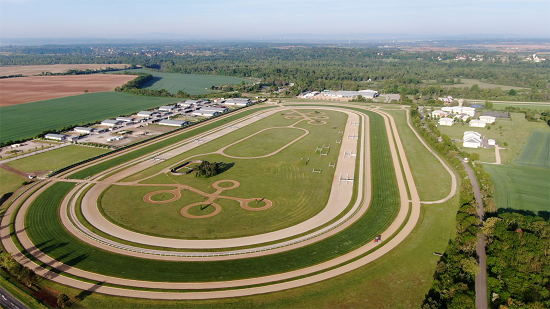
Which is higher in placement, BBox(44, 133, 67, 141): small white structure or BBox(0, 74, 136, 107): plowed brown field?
BBox(0, 74, 136, 107): plowed brown field

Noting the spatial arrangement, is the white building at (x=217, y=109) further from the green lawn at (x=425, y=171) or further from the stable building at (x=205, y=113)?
the green lawn at (x=425, y=171)

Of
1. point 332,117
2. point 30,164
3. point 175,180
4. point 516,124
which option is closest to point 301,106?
point 332,117

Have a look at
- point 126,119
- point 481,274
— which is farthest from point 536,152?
point 126,119

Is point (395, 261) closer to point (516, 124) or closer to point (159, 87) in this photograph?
point (516, 124)

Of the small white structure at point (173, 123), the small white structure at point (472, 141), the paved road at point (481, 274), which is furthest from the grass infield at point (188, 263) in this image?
the small white structure at point (173, 123)

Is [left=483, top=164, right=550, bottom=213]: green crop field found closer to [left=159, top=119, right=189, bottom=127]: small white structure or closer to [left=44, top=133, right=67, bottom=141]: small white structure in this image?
[left=159, top=119, right=189, bottom=127]: small white structure

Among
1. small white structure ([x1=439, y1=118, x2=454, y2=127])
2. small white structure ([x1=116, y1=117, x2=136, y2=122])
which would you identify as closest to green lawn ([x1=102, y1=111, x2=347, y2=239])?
small white structure ([x1=116, y1=117, x2=136, y2=122])
